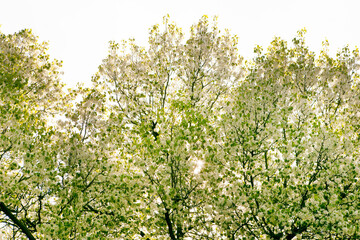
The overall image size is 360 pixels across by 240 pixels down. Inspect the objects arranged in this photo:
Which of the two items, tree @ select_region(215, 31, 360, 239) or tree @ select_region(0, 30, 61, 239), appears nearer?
tree @ select_region(215, 31, 360, 239)

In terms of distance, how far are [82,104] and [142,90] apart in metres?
5.26

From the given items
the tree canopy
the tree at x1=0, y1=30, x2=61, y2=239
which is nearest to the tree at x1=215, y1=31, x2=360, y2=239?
the tree canopy

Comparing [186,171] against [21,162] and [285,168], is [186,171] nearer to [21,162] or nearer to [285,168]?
[285,168]

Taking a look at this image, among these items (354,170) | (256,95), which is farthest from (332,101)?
(354,170)

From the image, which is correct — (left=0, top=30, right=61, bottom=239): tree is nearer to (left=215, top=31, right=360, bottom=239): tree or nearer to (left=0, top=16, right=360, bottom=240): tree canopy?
(left=0, top=16, right=360, bottom=240): tree canopy

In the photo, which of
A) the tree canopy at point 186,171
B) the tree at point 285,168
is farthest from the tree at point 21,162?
the tree at point 285,168

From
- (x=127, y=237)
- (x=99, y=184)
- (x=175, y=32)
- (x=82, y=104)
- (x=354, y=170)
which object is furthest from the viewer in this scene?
(x=175, y=32)

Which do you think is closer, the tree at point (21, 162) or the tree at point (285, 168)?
the tree at point (285, 168)

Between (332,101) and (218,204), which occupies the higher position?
(332,101)

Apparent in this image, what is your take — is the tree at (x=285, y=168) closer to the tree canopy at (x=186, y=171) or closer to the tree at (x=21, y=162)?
the tree canopy at (x=186, y=171)

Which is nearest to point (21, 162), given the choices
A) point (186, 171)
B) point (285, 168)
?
point (186, 171)

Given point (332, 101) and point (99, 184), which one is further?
Result: point (332, 101)

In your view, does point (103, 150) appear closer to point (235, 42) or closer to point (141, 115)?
point (141, 115)

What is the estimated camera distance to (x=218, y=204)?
39.7 feet
